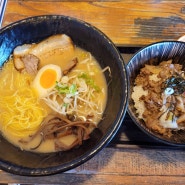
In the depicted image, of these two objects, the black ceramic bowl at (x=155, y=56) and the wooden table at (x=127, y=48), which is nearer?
the wooden table at (x=127, y=48)

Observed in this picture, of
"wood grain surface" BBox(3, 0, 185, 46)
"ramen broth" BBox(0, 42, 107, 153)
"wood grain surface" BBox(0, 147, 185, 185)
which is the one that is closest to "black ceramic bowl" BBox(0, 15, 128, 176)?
"ramen broth" BBox(0, 42, 107, 153)

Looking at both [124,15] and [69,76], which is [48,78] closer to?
[69,76]

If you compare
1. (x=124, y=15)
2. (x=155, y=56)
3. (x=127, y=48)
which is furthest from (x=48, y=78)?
(x=124, y=15)

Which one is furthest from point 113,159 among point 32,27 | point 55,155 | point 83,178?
point 32,27

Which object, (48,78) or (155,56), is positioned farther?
(155,56)

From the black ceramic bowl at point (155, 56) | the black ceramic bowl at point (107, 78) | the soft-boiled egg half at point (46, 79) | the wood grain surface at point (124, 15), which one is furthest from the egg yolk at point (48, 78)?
the wood grain surface at point (124, 15)

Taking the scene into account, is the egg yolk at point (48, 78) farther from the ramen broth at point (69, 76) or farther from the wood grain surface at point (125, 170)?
the wood grain surface at point (125, 170)

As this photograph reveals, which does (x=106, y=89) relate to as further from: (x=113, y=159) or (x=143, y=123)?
(x=113, y=159)
